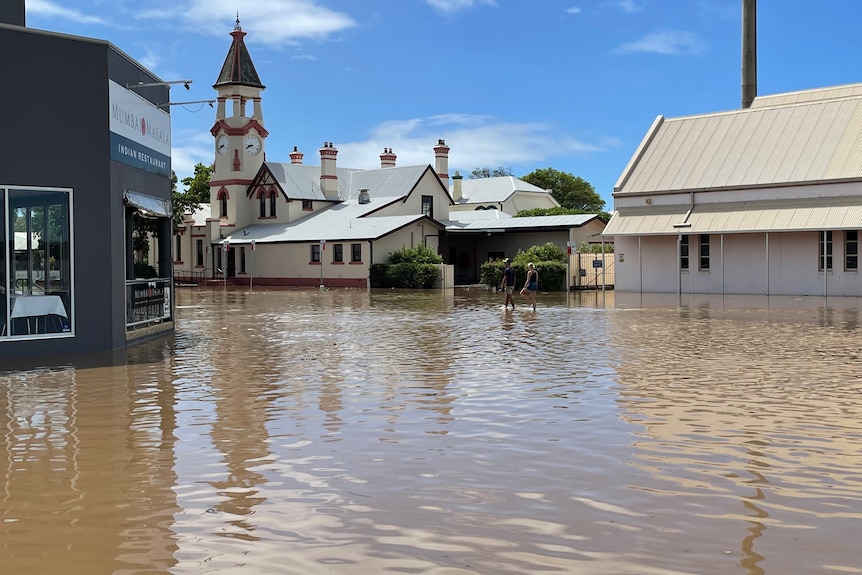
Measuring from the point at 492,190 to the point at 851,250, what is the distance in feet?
179

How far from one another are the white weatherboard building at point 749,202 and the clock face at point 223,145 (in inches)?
1255

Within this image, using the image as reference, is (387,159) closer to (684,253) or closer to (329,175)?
(329,175)

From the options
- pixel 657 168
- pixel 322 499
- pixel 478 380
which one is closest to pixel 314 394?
pixel 478 380

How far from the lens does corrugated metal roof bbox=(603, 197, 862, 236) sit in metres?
39.0

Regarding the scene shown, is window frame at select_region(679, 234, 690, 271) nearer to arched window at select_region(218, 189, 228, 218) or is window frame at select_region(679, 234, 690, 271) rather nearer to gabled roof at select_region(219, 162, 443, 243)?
gabled roof at select_region(219, 162, 443, 243)

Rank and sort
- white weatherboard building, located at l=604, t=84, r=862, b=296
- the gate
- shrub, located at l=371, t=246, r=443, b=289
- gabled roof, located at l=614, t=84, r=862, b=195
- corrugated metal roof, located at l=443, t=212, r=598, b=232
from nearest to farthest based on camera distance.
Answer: white weatherboard building, located at l=604, t=84, r=862, b=296 < gabled roof, located at l=614, t=84, r=862, b=195 < the gate < shrub, located at l=371, t=246, r=443, b=289 < corrugated metal roof, located at l=443, t=212, r=598, b=232

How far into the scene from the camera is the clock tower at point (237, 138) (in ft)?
221

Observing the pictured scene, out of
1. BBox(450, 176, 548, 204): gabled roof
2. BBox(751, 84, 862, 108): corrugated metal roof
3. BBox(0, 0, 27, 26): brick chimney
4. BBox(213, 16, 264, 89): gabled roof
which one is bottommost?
BBox(0, 0, 27, 26): brick chimney

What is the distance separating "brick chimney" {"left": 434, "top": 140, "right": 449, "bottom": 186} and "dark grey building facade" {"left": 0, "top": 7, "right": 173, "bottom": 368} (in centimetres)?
5234

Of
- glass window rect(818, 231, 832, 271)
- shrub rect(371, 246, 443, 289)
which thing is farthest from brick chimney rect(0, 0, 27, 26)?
shrub rect(371, 246, 443, 289)

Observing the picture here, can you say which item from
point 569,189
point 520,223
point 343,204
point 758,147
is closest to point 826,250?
point 758,147

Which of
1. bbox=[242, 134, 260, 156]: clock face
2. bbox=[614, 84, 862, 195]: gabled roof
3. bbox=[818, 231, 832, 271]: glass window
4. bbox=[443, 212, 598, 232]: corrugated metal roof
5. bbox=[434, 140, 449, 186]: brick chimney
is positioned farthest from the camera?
bbox=[434, 140, 449, 186]: brick chimney

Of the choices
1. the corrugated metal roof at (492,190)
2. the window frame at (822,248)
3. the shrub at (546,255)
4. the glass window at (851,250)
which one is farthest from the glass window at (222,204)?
the glass window at (851,250)

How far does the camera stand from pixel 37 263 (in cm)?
1744
